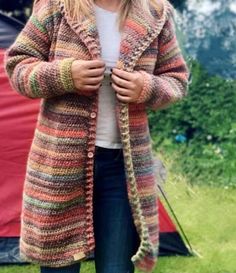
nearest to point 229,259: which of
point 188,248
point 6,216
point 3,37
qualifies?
point 188,248

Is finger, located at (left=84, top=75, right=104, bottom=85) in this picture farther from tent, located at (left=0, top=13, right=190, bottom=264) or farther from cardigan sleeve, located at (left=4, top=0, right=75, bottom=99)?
tent, located at (left=0, top=13, right=190, bottom=264)

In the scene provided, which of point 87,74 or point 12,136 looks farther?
point 12,136

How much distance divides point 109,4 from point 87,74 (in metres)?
0.24

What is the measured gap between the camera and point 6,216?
3150 mm

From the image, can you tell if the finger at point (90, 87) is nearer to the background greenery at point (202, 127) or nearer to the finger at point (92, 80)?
the finger at point (92, 80)

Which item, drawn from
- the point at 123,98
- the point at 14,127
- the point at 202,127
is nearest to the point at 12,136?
the point at 14,127

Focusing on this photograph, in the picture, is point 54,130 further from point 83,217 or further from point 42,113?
point 83,217

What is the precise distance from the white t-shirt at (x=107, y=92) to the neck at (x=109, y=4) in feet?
0.07

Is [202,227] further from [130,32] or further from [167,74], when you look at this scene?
→ [130,32]

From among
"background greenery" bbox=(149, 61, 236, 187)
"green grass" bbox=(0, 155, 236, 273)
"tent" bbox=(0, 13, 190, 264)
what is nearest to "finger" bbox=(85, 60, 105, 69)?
"tent" bbox=(0, 13, 190, 264)

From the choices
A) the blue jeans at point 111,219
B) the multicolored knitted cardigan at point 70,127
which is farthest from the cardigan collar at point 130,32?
the blue jeans at point 111,219

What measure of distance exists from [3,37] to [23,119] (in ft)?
1.15

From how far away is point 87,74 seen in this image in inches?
66.9

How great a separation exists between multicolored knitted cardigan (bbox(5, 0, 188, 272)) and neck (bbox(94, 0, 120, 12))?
0.05 meters
